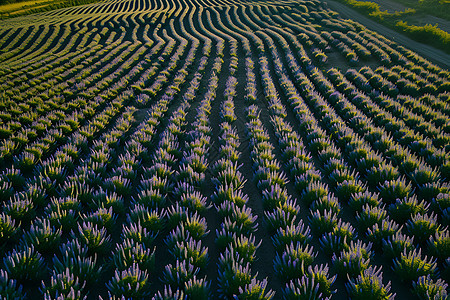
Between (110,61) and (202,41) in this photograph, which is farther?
(202,41)

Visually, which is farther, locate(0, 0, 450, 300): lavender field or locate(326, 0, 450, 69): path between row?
locate(326, 0, 450, 69): path between row

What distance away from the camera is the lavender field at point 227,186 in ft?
9.12

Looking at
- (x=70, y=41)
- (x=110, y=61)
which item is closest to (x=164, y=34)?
(x=70, y=41)

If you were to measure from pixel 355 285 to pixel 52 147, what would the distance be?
6.68m

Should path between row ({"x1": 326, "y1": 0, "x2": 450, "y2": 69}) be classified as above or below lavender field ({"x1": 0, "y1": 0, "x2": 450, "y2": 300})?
above

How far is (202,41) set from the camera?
837 inches

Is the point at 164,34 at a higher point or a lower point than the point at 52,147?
higher

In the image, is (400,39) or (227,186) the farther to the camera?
(400,39)

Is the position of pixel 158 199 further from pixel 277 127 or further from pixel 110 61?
pixel 110 61

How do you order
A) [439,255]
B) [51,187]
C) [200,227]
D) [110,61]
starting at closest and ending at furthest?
1. [439,255]
2. [200,227]
3. [51,187]
4. [110,61]

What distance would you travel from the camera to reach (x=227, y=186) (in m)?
4.38

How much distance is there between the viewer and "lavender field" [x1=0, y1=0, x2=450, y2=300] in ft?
9.12

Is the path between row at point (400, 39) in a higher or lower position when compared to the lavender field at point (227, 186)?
higher

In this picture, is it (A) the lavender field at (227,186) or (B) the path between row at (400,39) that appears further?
(B) the path between row at (400,39)
